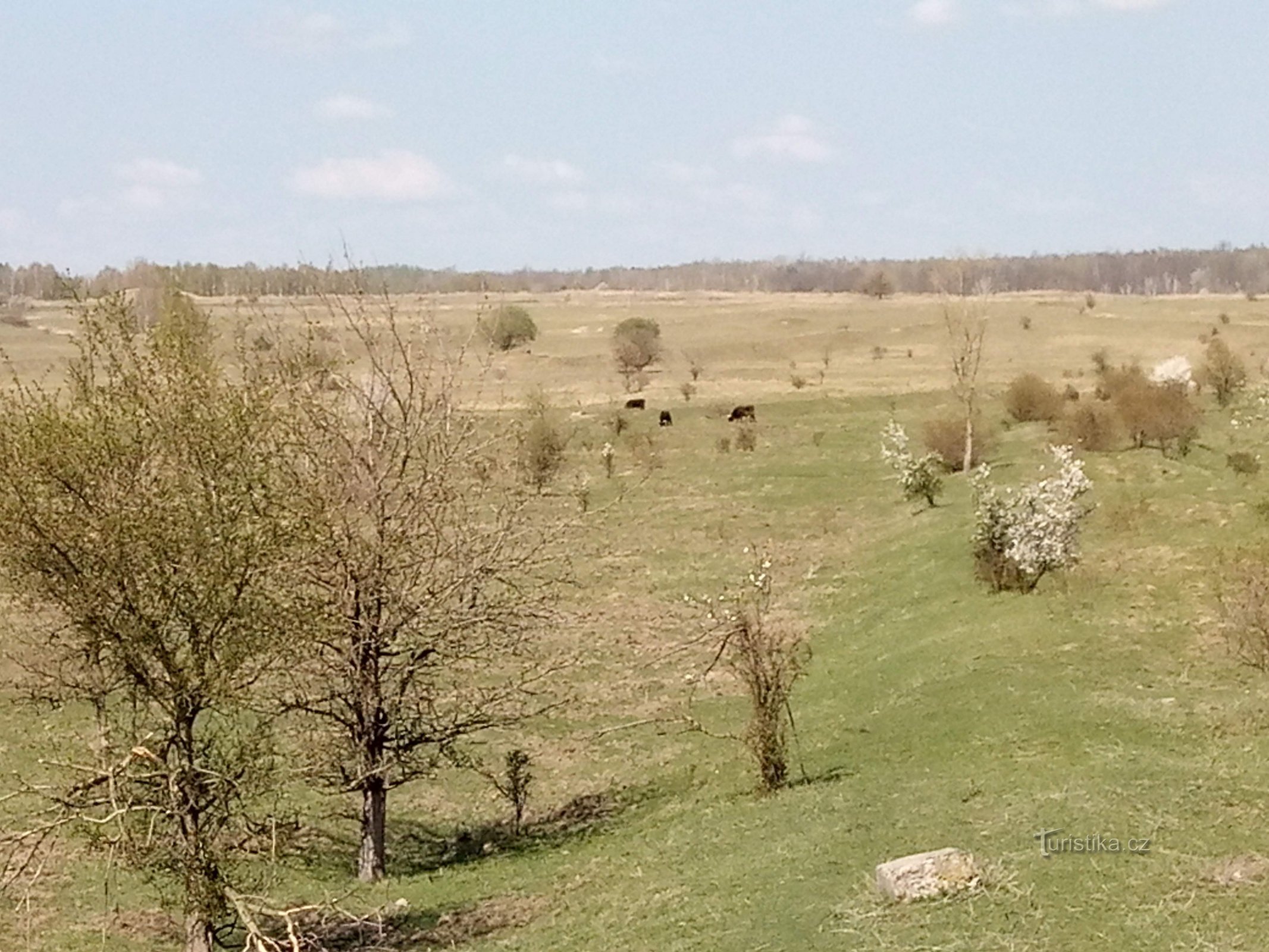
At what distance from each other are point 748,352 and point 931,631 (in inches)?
2559

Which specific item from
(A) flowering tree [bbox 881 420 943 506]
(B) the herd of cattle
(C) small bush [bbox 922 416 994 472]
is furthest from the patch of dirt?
(B) the herd of cattle

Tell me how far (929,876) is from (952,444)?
32452 mm

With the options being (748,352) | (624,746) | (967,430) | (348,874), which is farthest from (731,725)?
(748,352)

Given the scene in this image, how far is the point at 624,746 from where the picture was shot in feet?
69.1

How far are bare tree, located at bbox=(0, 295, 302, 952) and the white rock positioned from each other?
5490mm

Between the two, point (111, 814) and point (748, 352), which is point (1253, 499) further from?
point (748, 352)

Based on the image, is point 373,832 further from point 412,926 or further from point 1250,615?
point 1250,615

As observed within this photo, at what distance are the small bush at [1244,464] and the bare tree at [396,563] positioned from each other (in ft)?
71.9

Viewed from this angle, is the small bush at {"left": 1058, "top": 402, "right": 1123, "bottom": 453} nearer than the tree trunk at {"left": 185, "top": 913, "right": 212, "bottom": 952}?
No

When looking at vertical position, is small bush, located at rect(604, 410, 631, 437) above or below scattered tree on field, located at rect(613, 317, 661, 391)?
below

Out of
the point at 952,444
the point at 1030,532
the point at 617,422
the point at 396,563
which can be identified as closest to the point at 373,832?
the point at 396,563

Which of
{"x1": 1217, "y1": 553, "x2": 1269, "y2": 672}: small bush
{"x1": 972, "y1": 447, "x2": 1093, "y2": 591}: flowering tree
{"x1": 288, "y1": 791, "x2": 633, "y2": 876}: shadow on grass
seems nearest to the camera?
{"x1": 1217, "y1": 553, "x2": 1269, "y2": 672}: small bush

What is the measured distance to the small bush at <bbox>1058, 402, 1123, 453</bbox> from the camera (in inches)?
1577

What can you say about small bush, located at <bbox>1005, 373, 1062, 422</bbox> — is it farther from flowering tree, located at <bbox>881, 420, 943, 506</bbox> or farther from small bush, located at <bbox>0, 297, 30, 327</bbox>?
small bush, located at <bbox>0, 297, 30, 327</bbox>
